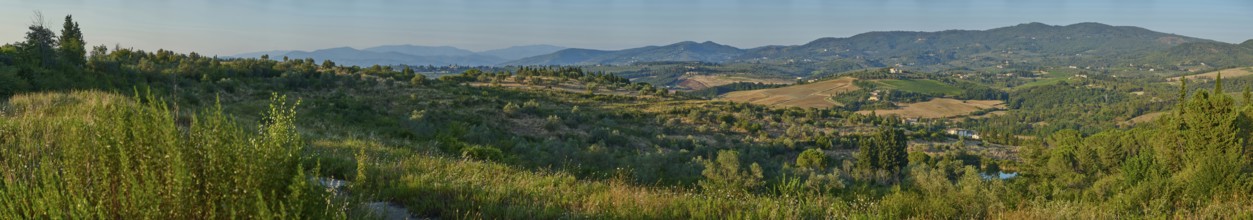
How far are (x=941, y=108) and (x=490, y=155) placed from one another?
156095 mm

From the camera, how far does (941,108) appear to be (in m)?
145

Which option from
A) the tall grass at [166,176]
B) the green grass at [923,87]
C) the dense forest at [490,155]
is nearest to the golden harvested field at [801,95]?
the green grass at [923,87]

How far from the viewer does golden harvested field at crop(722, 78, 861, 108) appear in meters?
134

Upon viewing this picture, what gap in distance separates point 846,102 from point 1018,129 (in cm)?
Result: 3962

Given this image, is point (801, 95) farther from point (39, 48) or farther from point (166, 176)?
point (166, 176)

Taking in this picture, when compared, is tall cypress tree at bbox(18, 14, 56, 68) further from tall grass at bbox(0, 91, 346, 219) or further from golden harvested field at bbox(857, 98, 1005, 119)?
golden harvested field at bbox(857, 98, 1005, 119)

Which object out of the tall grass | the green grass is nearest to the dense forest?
the tall grass

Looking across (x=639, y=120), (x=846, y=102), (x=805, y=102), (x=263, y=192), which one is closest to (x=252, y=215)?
(x=263, y=192)

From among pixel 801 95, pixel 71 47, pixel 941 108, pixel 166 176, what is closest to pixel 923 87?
pixel 941 108

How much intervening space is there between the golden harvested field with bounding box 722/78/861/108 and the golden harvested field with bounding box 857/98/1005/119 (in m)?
13.5

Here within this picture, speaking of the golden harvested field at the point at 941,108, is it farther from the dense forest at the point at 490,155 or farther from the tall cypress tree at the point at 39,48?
the tall cypress tree at the point at 39,48

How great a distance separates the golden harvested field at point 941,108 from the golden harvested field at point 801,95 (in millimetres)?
13467

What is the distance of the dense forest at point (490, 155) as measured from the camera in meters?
2.95

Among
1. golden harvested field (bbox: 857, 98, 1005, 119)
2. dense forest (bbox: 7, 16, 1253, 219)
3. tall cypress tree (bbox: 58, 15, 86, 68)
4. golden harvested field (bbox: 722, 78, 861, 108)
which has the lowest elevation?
golden harvested field (bbox: 857, 98, 1005, 119)
